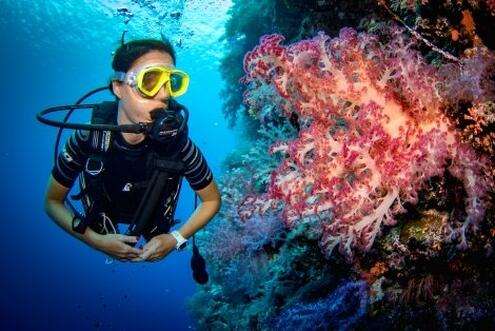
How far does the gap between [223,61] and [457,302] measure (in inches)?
303

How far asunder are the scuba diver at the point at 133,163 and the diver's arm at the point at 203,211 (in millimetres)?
10

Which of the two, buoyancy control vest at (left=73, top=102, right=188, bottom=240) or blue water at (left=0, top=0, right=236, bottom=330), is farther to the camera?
blue water at (left=0, top=0, right=236, bottom=330)

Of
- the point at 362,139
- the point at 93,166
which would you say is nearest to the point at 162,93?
the point at 93,166

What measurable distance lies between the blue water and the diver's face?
0.63 meters

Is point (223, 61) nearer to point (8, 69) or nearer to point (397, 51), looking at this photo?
point (397, 51)

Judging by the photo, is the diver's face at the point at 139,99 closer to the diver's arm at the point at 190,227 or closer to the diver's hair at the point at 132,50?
the diver's hair at the point at 132,50

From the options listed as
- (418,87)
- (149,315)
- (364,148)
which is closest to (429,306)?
(364,148)

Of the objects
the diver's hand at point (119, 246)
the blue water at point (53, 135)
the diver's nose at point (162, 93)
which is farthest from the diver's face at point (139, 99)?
the diver's hand at point (119, 246)

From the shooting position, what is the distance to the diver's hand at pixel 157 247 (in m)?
3.08

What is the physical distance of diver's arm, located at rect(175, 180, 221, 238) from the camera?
3.44m

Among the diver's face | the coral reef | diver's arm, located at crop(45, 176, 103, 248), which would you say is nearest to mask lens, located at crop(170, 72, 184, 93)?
the diver's face

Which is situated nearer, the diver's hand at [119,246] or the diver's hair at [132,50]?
the diver's hand at [119,246]

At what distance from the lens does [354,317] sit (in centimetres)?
256

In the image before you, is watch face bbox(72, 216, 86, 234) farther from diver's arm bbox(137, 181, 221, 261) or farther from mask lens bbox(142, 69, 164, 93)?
mask lens bbox(142, 69, 164, 93)
